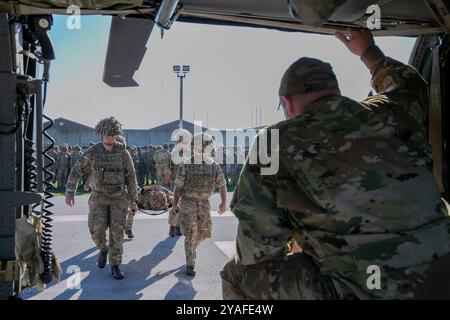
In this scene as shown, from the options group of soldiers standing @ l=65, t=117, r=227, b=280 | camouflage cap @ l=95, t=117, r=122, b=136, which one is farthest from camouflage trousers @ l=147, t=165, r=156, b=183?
camouflage cap @ l=95, t=117, r=122, b=136

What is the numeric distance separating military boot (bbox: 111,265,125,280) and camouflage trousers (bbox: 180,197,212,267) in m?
0.93

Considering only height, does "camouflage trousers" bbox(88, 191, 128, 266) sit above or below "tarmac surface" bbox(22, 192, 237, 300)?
above

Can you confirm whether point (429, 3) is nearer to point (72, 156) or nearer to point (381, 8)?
point (381, 8)

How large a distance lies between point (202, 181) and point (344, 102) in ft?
15.5

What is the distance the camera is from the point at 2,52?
324cm

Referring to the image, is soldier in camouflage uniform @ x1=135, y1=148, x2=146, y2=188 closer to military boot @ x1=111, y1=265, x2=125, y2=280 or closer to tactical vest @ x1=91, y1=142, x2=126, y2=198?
tactical vest @ x1=91, y1=142, x2=126, y2=198

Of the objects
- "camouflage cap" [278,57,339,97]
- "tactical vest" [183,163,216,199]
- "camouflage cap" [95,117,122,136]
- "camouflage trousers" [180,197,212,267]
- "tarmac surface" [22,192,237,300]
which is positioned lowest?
"tarmac surface" [22,192,237,300]

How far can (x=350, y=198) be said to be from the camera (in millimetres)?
1953

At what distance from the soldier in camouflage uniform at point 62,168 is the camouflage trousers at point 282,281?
2024 centimetres

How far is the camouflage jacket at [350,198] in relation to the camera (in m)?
1.93

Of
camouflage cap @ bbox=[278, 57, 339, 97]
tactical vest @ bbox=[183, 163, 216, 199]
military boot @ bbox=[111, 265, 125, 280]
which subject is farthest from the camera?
tactical vest @ bbox=[183, 163, 216, 199]

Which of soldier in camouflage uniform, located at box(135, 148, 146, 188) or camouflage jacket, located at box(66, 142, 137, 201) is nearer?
camouflage jacket, located at box(66, 142, 137, 201)

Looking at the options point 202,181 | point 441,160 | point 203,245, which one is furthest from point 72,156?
point 441,160

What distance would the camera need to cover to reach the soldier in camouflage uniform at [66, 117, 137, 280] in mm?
6406
